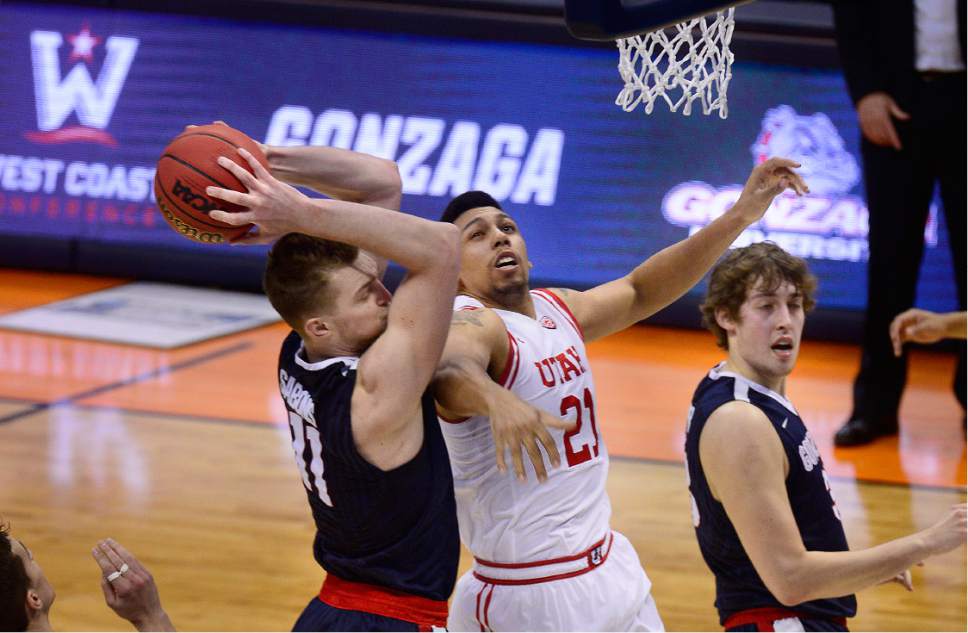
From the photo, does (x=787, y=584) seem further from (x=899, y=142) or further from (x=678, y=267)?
(x=899, y=142)

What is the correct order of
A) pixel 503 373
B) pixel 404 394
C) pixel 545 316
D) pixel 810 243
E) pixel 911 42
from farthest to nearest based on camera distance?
pixel 810 243, pixel 911 42, pixel 545 316, pixel 503 373, pixel 404 394

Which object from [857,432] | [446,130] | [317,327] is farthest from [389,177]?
[446,130]

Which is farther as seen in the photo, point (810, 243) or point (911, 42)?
point (810, 243)

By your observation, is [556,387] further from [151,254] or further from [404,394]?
[151,254]

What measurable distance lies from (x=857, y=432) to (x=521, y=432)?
16.7 feet

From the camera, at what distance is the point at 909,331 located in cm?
477

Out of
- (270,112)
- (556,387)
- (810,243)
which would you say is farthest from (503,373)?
(270,112)

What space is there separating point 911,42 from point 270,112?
16.1 ft

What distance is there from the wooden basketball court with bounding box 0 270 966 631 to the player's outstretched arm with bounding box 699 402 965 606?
1944mm

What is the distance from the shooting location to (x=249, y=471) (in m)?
7.26

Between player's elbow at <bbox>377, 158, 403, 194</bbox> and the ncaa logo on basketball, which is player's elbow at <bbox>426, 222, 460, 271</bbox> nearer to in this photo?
player's elbow at <bbox>377, 158, 403, 194</bbox>

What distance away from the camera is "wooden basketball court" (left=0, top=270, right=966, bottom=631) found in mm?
5879

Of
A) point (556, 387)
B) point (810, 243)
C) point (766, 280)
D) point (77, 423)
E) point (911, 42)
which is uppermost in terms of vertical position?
point (911, 42)

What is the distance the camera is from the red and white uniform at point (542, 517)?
4.09 m
